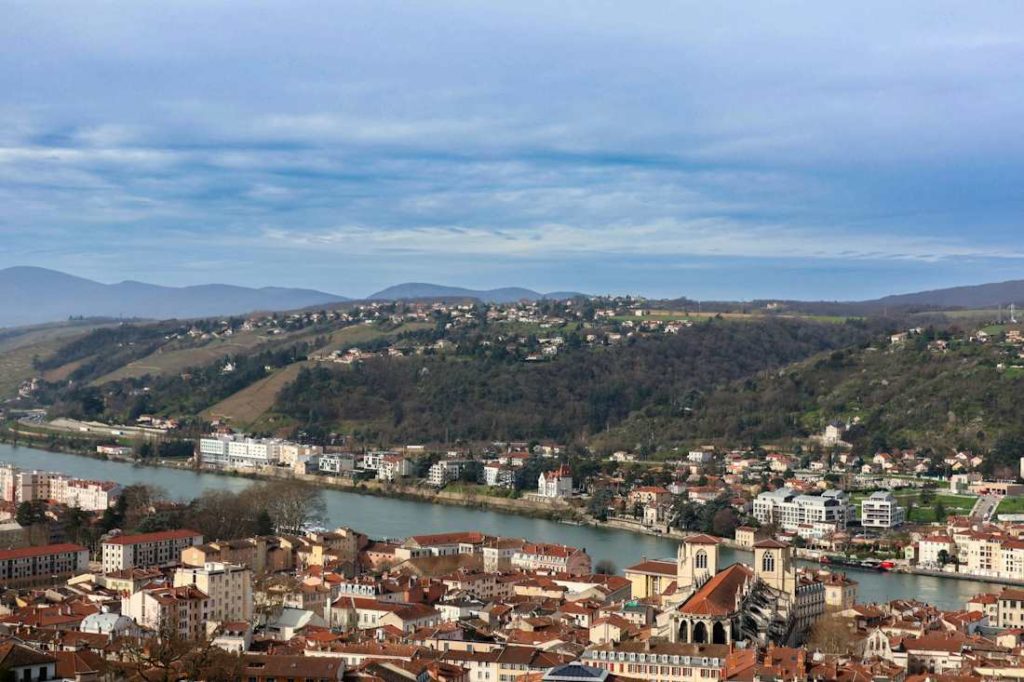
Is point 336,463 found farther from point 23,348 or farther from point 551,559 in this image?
point 23,348

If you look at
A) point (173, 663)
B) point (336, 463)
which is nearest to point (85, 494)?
point (336, 463)

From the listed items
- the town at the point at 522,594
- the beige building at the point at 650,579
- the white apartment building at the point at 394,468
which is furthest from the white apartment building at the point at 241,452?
the beige building at the point at 650,579

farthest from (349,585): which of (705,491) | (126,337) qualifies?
(126,337)

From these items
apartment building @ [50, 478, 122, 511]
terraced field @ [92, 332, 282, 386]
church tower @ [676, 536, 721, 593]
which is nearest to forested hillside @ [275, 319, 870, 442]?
terraced field @ [92, 332, 282, 386]

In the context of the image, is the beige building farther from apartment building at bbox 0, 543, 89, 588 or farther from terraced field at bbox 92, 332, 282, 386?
terraced field at bbox 92, 332, 282, 386

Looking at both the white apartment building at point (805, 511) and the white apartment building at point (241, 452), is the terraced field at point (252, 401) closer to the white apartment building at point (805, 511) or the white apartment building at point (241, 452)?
the white apartment building at point (241, 452)

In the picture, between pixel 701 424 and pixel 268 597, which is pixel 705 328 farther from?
pixel 268 597
